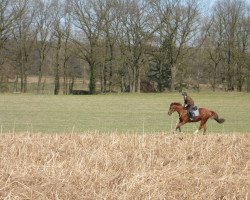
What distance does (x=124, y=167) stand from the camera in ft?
32.4

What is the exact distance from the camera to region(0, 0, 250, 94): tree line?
6369 cm

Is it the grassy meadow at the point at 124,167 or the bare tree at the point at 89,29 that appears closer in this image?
the grassy meadow at the point at 124,167

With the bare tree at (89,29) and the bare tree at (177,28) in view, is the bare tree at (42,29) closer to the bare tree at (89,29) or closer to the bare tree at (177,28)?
the bare tree at (89,29)

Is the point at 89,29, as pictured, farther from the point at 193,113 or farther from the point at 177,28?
the point at 193,113

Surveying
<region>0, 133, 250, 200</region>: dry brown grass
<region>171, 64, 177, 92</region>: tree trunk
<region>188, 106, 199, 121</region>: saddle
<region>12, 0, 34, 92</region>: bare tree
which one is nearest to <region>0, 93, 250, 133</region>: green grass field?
<region>188, 106, 199, 121</region>: saddle

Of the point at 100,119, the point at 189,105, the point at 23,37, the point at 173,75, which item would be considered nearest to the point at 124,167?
the point at 189,105

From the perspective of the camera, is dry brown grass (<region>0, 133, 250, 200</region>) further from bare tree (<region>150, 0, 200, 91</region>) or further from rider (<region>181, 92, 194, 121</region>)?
bare tree (<region>150, 0, 200, 91</region>)

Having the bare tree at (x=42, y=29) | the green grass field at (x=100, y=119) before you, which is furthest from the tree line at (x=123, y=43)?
the green grass field at (x=100, y=119)

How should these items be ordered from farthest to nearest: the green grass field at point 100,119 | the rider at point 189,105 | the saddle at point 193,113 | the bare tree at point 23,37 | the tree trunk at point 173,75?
the bare tree at point 23,37 → the tree trunk at point 173,75 → the green grass field at point 100,119 → the saddle at point 193,113 → the rider at point 189,105

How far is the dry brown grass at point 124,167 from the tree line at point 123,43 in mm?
51232

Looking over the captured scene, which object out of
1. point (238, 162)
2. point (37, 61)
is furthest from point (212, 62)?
point (238, 162)

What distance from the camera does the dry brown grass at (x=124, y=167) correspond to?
7.83 meters

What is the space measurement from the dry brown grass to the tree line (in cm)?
5123

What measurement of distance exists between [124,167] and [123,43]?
182ft
